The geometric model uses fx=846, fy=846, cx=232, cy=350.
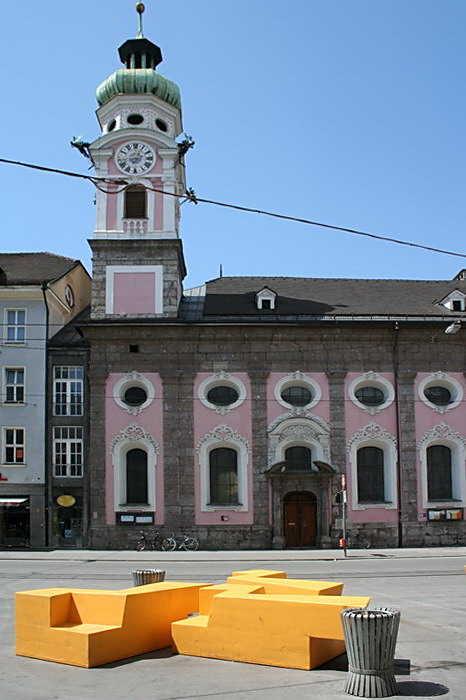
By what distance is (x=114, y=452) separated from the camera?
37.5 m

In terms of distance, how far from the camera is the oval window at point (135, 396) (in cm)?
3816

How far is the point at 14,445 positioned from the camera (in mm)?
38375

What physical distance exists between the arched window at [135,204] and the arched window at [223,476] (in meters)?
11.7

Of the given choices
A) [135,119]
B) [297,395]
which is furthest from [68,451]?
[135,119]

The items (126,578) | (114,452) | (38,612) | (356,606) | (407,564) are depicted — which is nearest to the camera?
(356,606)

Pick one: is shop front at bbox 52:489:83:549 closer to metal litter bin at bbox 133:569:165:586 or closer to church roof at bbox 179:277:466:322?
church roof at bbox 179:277:466:322

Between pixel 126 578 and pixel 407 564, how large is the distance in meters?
10.9

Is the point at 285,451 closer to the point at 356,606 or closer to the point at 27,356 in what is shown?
the point at 27,356

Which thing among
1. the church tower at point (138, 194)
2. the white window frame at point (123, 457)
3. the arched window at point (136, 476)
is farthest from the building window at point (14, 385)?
the arched window at point (136, 476)

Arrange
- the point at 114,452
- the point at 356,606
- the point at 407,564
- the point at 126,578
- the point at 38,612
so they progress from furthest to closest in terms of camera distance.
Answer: the point at 114,452, the point at 407,564, the point at 126,578, the point at 38,612, the point at 356,606

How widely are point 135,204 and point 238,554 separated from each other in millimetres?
17055

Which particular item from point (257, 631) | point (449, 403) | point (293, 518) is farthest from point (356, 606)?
point (449, 403)

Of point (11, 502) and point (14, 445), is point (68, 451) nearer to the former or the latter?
point (14, 445)

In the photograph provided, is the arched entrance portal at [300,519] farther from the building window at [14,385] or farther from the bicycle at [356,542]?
the building window at [14,385]
